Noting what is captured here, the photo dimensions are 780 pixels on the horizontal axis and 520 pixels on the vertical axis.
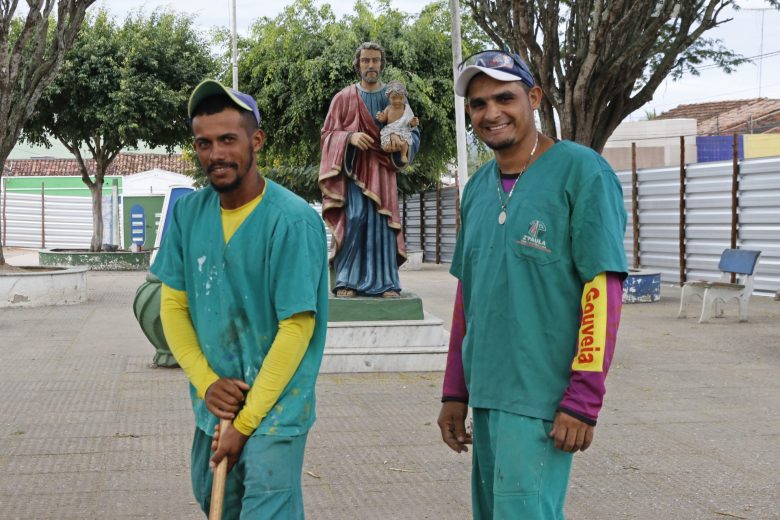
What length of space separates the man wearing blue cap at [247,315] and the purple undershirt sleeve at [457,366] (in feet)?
1.41

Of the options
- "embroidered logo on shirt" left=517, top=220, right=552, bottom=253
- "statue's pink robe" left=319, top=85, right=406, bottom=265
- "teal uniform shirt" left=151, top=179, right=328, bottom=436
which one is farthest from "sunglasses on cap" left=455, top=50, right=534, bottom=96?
"statue's pink robe" left=319, top=85, right=406, bottom=265

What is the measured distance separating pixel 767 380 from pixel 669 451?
2.85 metres

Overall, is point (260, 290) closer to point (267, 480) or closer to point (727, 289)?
point (267, 480)

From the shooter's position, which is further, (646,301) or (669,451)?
(646,301)

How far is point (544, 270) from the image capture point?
2879mm

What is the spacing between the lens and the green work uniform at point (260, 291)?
297 centimetres

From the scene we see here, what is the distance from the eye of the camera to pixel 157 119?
2483cm

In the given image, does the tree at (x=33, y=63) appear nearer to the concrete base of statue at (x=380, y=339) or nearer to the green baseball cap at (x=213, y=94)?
the concrete base of statue at (x=380, y=339)

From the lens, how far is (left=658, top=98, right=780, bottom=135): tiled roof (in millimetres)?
40656

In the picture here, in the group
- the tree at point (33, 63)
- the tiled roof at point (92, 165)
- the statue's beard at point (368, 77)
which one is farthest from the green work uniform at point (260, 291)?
the tiled roof at point (92, 165)

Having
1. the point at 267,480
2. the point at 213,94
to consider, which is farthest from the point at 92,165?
the point at 267,480

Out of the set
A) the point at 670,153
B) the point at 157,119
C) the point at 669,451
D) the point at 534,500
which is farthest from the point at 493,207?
the point at 670,153

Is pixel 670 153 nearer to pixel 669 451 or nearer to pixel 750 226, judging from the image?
pixel 750 226

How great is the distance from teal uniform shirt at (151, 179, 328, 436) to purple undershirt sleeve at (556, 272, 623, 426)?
76 centimetres
